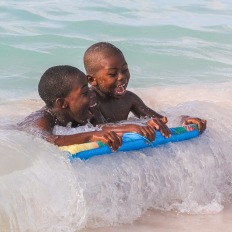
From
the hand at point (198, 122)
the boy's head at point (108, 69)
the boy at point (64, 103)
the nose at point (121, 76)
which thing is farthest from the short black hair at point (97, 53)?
the hand at point (198, 122)

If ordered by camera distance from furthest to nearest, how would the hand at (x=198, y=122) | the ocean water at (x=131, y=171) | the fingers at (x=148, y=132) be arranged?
the hand at (x=198, y=122) < the fingers at (x=148, y=132) < the ocean water at (x=131, y=171)

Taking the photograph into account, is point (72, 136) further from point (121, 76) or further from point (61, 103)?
point (121, 76)

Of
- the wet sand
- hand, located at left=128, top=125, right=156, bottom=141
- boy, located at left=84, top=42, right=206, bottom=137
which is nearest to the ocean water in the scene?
the wet sand

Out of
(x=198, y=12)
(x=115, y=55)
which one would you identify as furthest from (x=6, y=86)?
(x=198, y=12)

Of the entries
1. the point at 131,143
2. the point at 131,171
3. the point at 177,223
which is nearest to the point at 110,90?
the point at 131,143

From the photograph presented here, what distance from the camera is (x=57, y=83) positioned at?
4.26 m

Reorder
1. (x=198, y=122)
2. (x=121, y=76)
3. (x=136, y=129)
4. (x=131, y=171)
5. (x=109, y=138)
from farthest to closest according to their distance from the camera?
1. (x=121, y=76)
2. (x=198, y=122)
3. (x=136, y=129)
4. (x=131, y=171)
5. (x=109, y=138)

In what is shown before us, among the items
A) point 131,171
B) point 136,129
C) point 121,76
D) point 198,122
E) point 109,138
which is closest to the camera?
point 109,138

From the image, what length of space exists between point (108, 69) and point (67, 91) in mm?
629

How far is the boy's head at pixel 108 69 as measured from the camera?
189 inches

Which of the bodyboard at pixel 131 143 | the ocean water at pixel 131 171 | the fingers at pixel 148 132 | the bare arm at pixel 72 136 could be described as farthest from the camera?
the fingers at pixel 148 132

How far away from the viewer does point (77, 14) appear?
12297 mm

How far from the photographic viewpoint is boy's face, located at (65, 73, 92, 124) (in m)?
4.25

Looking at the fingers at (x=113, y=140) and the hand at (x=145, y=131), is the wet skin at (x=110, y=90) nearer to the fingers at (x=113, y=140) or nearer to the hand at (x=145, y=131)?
the hand at (x=145, y=131)
